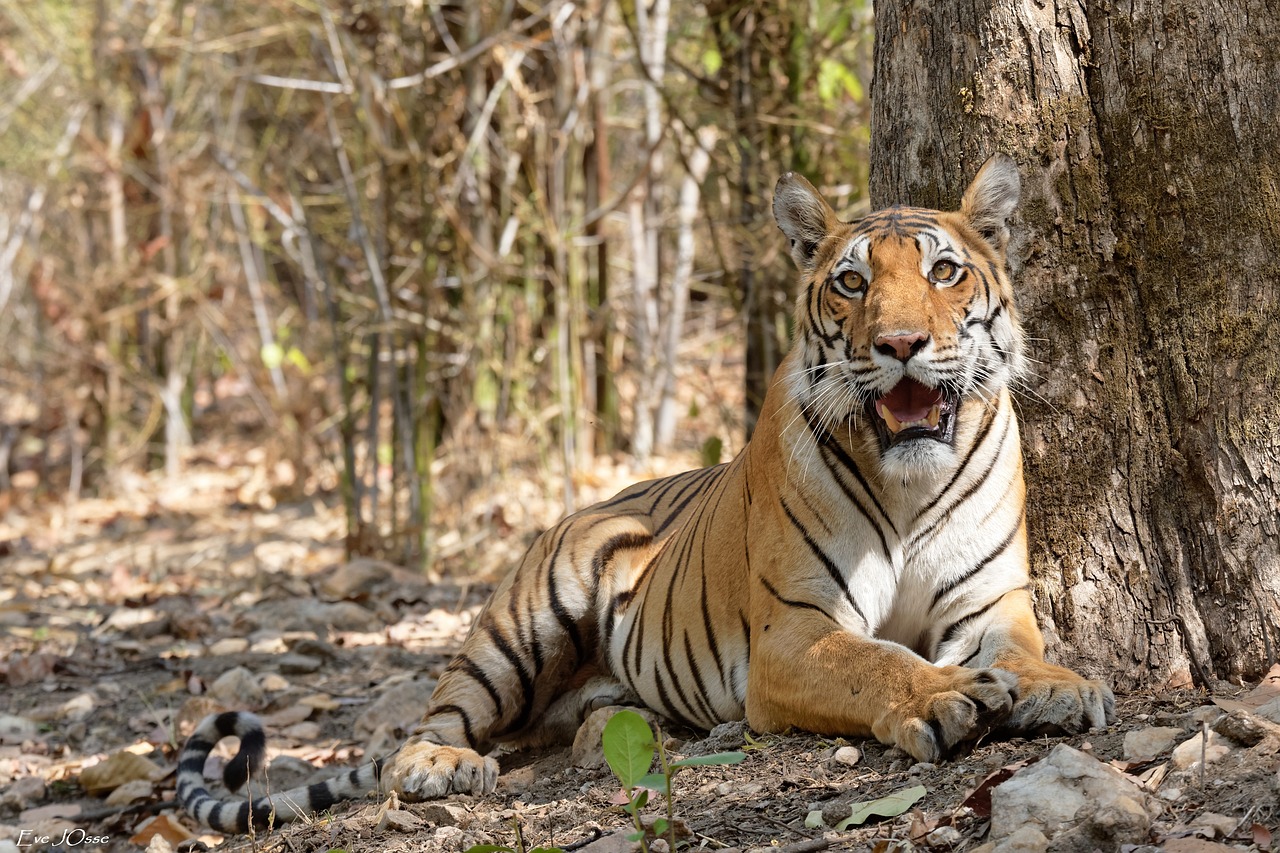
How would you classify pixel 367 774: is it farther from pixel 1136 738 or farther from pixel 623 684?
pixel 1136 738

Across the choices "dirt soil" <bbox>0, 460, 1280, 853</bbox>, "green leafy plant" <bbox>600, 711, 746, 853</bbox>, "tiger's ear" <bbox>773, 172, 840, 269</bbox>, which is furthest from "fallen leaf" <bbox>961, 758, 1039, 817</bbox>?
"tiger's ear" <bbox>773, 172, 840, 269</bbox>

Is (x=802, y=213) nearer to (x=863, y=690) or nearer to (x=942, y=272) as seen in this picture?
(x=942, y=272)

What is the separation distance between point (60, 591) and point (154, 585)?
2.08 feet

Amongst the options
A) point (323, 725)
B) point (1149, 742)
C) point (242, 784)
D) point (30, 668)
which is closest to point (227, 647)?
point (30, 668)

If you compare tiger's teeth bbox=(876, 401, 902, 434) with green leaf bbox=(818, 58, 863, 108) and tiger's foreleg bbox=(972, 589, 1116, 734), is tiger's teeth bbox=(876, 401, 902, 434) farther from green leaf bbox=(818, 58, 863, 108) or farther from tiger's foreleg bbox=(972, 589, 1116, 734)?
green leaf bbox=(818, 58, 863, 108)

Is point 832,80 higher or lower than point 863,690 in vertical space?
higher

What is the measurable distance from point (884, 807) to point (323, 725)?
3052 millimetres

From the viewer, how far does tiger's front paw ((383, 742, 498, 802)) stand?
371 cm

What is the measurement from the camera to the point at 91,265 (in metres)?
11.9

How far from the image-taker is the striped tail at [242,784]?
3.90 m

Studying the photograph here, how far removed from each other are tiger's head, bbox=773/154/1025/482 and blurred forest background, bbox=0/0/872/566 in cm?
296

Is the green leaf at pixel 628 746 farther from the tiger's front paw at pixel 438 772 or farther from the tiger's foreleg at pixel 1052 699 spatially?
the tiger's front paw at pixel 438 772

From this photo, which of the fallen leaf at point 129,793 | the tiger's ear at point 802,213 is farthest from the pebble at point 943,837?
the fallen leaf at point 129,793

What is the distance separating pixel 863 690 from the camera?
3.13 metres
